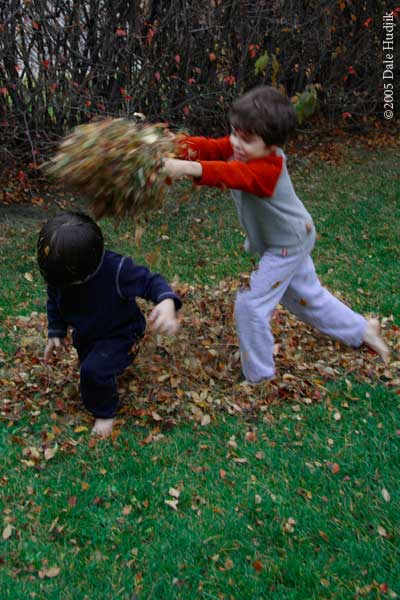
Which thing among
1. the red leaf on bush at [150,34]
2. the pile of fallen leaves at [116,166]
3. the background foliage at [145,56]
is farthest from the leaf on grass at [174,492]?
the red leaf on bush at [150,34]

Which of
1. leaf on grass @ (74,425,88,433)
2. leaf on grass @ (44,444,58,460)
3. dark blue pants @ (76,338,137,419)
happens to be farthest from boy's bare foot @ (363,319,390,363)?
leaf on grass @ (44,444,58,460)

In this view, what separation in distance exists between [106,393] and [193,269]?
→ 9.15 ft

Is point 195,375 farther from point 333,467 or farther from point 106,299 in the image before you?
point 333,467

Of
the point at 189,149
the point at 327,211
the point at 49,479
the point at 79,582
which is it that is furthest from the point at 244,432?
the point at 327,211

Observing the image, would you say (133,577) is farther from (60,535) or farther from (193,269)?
(193,269)

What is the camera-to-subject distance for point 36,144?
7.32 m

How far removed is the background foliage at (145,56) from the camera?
702 cm

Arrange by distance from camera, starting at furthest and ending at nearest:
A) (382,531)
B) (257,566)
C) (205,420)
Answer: (205,420), (382,531), (257,566)

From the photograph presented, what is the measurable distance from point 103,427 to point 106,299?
67 cm

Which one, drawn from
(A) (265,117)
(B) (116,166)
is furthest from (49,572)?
(A) (265,117)

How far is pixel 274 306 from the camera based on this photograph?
3.83 metres

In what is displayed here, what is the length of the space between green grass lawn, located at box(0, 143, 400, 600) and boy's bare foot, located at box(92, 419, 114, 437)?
0.19ft

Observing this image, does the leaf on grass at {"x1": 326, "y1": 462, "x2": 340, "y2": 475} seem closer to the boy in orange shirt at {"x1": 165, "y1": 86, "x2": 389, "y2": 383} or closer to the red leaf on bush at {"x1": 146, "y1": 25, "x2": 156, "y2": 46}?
the boy in orange shirt at {"x1": 165, "y1": 86, "x2": 389, "y2": 383}

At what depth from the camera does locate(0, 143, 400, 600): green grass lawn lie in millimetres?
2594
